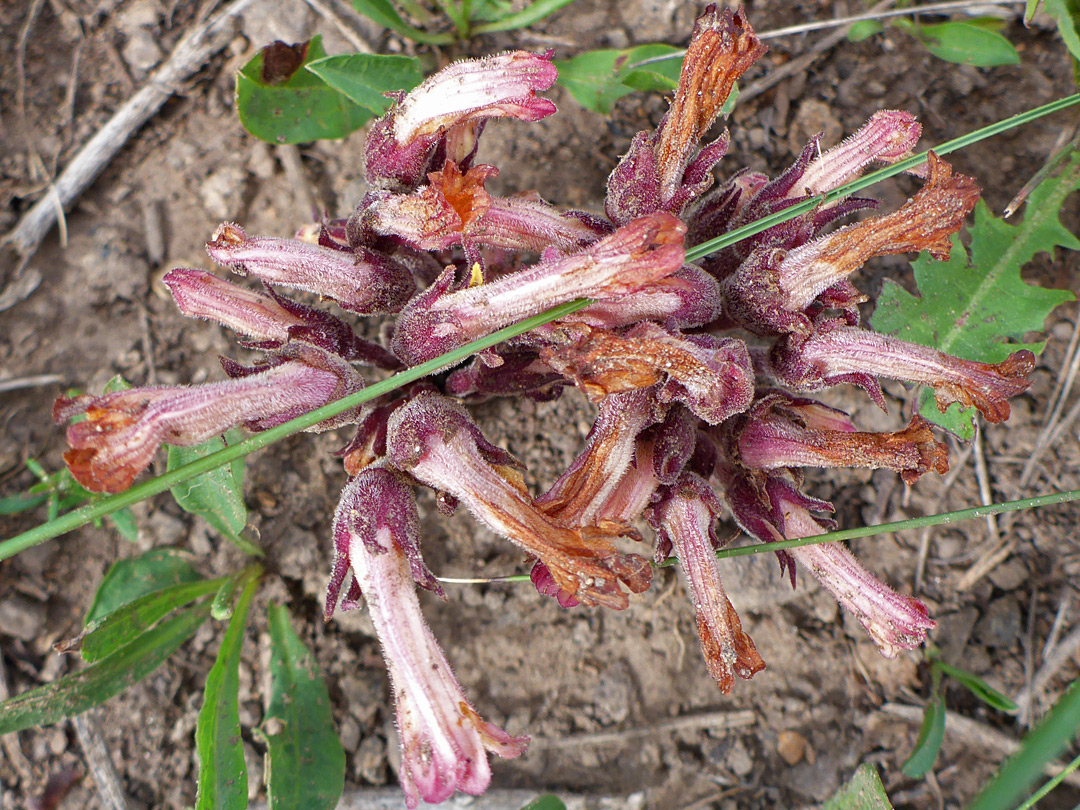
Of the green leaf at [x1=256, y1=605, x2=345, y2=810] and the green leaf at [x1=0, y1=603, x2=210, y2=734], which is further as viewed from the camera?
the green leaf at [x1=256, y1=605, x2=345, y2=810]

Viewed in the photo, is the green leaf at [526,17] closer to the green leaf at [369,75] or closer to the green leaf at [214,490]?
the green leaf at [369,75]

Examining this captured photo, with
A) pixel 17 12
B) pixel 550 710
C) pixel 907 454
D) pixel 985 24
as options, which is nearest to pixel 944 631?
pixel 907 454

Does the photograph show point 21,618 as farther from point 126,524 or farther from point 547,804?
point 547,804

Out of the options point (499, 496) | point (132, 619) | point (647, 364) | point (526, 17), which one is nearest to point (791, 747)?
point (499, 496)

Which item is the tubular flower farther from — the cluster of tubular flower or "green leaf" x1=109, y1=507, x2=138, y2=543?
"green leaf" x1=109, y1=507, x2=138, y2=543

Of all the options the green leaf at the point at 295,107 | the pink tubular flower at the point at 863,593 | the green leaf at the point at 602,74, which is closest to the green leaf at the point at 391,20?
the green leaf at the point at 295,107

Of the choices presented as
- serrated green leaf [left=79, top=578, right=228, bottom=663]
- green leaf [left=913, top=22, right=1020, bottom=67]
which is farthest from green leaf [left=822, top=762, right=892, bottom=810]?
green leaf [left=913, top=22, right=1020, bottom=67]

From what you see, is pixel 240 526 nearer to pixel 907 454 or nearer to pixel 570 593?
pixel 570 593
